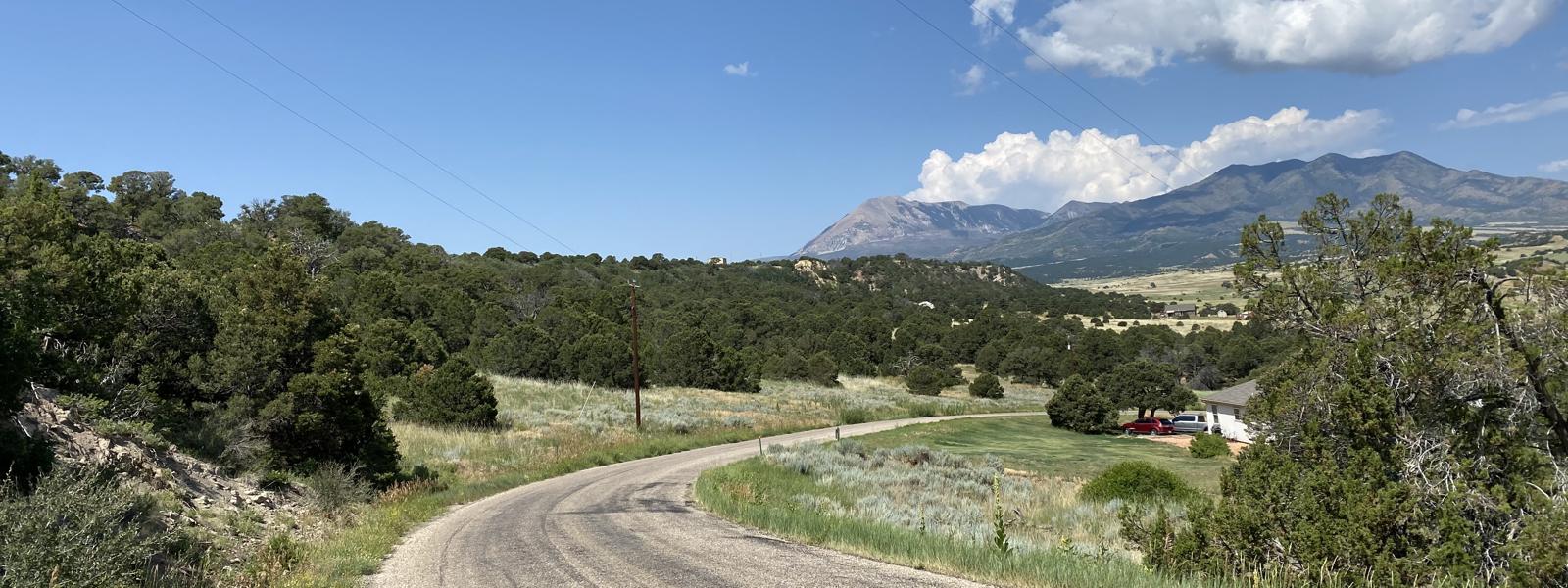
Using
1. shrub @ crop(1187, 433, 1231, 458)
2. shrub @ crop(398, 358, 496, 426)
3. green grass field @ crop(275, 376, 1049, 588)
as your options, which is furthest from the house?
shrub @ crop(398, 358, 496, 426)

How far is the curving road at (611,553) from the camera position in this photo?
9219 millimetres

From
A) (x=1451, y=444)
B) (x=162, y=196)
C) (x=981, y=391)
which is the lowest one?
(x=981, y=391)

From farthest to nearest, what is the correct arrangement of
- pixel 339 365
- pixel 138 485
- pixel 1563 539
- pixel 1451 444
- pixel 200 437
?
1. pixel 339 365
2. pixel 200 437
3. pixel 138 485
4. pixel 1451 444
5. pixel 1563 539

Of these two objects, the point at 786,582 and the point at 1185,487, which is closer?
the point at 786,582

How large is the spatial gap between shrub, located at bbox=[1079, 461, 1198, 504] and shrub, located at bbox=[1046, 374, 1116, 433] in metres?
29.5

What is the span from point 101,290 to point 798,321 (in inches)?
3543

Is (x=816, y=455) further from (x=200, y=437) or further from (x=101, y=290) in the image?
(x=101, y=290)

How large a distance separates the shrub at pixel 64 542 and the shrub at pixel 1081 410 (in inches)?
2013

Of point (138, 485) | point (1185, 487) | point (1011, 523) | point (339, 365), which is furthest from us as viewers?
point (1185, 487)

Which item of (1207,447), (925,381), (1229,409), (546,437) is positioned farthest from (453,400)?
(925,381)

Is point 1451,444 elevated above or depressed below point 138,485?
above

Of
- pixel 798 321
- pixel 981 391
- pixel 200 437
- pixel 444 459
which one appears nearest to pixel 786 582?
pixel 200 437

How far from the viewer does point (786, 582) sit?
8750 millimetres

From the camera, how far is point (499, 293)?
83.4 m
